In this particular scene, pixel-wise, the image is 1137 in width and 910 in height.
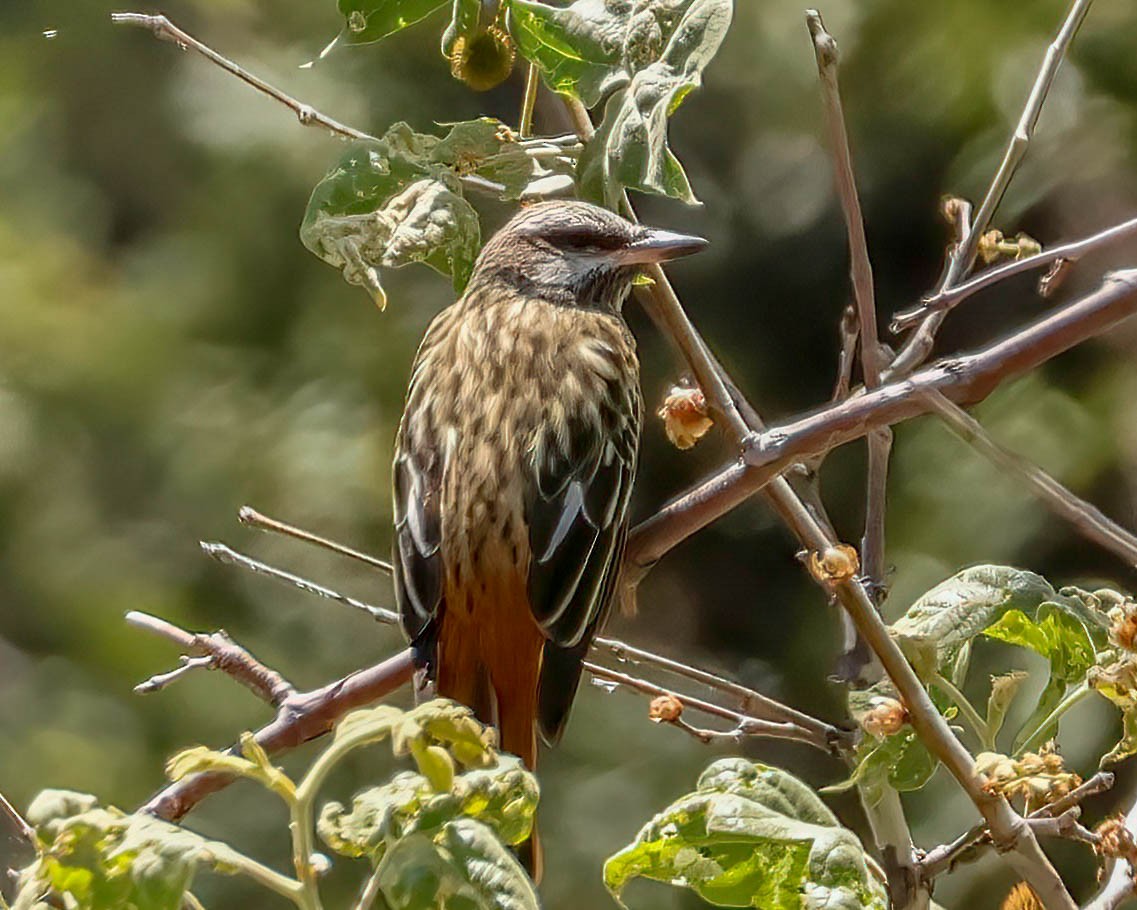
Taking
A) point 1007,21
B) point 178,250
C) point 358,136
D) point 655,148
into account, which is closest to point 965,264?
point 655,148

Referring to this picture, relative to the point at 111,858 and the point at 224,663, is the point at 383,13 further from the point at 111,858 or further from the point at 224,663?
the point at 111,858

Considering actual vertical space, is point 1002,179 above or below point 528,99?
below

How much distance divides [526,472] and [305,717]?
2.47 feet

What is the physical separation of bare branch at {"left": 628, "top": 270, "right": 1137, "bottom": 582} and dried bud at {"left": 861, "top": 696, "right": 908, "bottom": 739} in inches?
13.1

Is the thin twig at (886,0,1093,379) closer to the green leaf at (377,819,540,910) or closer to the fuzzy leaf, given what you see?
the fuzzy leaf

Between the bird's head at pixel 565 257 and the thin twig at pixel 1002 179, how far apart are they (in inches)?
43.2

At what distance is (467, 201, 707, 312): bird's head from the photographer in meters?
3.64

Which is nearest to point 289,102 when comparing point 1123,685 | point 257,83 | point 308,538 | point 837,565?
point 257,83

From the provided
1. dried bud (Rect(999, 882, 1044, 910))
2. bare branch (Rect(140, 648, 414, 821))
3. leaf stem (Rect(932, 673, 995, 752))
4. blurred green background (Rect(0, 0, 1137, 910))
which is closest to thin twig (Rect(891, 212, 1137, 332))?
leaf stem (Rect(932, 673, 995, 752))

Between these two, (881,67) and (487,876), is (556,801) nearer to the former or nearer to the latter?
(881,67)

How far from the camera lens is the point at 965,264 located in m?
2.52

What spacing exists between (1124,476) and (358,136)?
8.80 feet

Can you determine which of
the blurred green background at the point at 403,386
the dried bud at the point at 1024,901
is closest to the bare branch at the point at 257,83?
the dried bud at the point at 1024,901

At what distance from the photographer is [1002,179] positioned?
224cm
